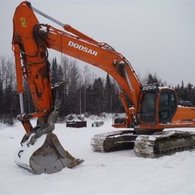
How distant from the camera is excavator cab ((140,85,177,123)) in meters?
11.1

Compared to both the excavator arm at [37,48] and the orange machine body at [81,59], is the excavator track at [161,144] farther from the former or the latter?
the excavator arm at [37,48]

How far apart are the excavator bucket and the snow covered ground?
198mm

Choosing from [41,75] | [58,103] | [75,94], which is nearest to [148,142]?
[58,103]

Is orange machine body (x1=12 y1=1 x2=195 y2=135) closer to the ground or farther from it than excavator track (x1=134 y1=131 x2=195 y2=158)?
farther from it

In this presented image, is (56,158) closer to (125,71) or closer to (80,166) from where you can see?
(80,166)

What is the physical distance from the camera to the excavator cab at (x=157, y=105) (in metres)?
11.1

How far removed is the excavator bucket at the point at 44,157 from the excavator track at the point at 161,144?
7.97ft

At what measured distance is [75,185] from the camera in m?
6.93

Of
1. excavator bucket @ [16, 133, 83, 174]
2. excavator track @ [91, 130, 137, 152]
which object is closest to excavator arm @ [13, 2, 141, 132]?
excavator bucket @ [16, 133, 83, 174]

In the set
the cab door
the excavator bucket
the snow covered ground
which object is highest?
the cab door

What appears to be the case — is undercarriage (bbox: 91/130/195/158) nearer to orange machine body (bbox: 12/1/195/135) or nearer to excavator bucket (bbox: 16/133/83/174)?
orange machine body (bbox: 12/1/195/135)

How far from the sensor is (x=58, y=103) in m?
8.76

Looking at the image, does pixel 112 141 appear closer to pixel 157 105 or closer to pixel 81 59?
pixel 157 105

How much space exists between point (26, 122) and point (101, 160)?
2.44 meters
